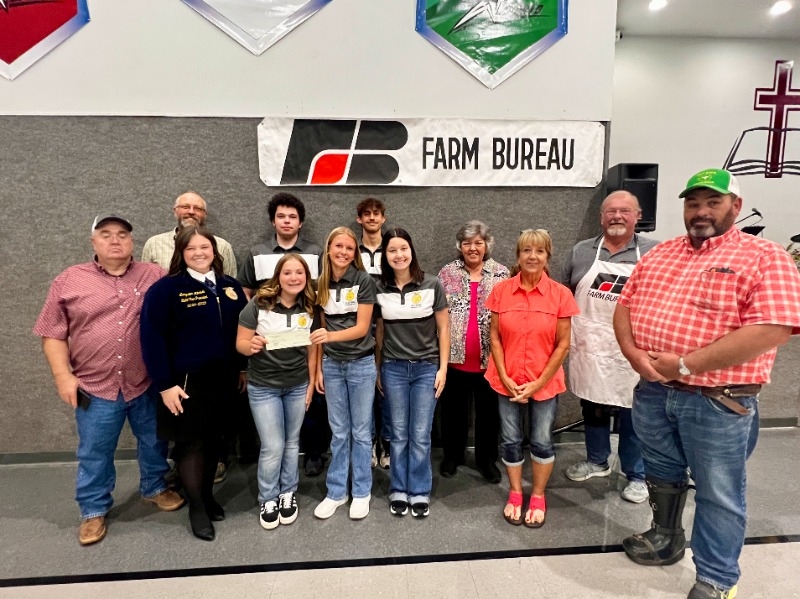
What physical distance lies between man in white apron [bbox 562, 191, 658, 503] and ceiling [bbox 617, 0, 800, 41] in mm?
2843

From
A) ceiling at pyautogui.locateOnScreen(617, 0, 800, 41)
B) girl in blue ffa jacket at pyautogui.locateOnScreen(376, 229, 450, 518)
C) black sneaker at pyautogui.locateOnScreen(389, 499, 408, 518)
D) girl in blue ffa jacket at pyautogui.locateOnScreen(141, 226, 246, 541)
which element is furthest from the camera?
ceiling at pyautogui.locateOnScreen(617, 0, 800, 41)

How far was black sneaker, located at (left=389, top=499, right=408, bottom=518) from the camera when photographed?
2.17 meters

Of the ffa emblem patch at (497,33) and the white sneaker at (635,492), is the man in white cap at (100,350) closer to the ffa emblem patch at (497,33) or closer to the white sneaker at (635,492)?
the ffa emblem patch at (497,33)

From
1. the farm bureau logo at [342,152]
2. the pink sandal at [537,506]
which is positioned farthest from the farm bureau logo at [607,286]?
the farm bureau logo at [342,152]

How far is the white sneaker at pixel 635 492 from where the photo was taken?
2299 millimetres

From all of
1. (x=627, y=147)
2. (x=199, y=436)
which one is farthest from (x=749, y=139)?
(x=199, y=436)

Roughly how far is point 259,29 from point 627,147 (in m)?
3.77

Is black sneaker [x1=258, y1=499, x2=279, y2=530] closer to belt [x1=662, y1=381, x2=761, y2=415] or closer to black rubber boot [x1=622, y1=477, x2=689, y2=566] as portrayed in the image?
black rubber boot [x1=622, y1=477, x2=689, y2=566]

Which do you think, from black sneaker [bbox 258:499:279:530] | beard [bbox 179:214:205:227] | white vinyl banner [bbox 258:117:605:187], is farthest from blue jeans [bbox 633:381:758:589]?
beard [bbox 179:214:205:227]

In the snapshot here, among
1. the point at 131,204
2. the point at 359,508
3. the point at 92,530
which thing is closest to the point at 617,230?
the point at 359,508

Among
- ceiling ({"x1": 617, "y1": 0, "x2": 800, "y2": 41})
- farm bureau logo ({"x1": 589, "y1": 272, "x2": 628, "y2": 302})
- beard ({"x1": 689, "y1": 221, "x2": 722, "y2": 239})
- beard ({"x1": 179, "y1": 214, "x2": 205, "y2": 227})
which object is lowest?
farm bureau logo ({"x1": 589, "y1": 272, "x2": 628, "y2": 302})

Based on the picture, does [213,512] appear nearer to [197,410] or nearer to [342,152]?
[197,410]

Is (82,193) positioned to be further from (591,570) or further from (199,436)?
(591,570)

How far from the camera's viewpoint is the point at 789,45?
14.0ft
